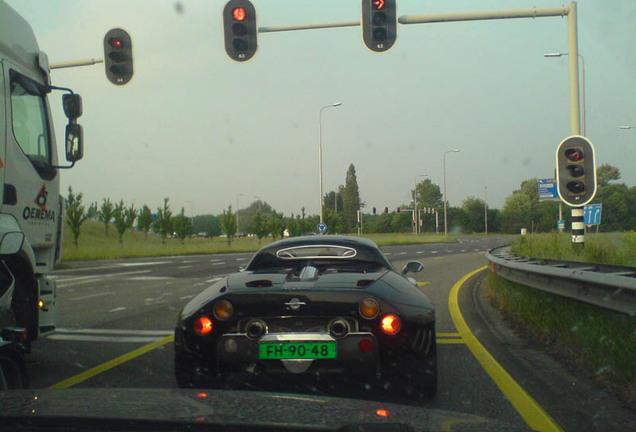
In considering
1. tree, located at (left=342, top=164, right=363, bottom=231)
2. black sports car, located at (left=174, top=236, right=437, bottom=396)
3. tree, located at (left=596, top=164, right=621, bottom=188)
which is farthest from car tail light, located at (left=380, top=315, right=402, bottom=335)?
tree, located at (left=342, top=164, right=363, bottom=231)

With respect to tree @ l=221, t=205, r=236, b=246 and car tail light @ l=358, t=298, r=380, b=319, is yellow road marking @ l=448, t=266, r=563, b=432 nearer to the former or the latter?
car tail light @ l=358, t=298, r=380, b=319

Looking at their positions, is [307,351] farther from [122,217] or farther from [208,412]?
[122,217]

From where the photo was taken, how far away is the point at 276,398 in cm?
269

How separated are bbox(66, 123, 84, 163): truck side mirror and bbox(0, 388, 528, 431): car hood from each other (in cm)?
438

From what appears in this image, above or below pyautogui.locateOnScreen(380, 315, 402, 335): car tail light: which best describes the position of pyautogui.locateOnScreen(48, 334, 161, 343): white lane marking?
below

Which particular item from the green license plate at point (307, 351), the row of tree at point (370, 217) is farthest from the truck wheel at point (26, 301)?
the row of tree at point (370, 217)

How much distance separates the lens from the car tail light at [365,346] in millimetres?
3969

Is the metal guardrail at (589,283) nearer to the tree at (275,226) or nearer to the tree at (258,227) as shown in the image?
the tree at (275,226)

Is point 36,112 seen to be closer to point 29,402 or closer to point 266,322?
point 266,322

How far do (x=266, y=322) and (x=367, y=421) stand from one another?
187cm

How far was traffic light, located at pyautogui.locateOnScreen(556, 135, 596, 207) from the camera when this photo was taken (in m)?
11.1

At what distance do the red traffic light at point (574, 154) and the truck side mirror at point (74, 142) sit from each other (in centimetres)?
815

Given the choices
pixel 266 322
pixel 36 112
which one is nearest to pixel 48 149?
pixel 36 112

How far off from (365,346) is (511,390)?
5.01 ft
